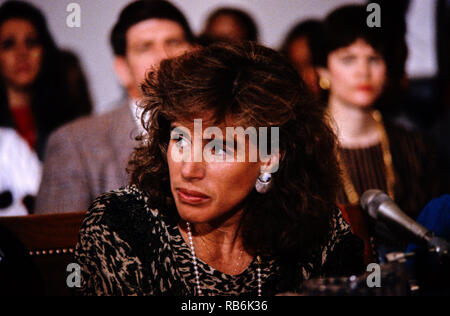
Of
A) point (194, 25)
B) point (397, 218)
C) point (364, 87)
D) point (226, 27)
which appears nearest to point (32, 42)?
point (194, 25)

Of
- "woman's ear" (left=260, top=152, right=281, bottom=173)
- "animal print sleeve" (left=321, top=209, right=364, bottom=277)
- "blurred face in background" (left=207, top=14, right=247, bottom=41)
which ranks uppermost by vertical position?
"blurred face in background" (left=207, top=14, right=247, bottom=41)

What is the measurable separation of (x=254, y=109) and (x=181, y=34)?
4.59 feet

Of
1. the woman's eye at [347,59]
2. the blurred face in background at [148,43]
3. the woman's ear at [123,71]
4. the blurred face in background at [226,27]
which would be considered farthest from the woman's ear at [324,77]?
the woman's ear at [123,71]

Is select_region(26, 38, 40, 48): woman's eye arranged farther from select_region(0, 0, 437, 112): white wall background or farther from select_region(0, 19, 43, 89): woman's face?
select_region(0, 0, 437, 112): white wall background

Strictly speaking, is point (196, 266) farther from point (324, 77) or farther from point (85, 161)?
point (324, 77)

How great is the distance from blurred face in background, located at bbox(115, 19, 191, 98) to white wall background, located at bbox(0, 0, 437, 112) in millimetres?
156

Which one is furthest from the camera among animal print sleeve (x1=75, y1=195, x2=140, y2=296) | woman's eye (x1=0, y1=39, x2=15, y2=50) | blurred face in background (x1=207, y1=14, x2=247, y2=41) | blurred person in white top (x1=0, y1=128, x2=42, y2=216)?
blurred face in background (x1=207, y1=14, x2=247, y2=41)

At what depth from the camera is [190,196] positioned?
4.72ft

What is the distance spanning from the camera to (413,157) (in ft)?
9.26

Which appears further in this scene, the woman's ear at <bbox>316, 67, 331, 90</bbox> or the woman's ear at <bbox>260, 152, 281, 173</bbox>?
the woman's ear at <bbox>316, 67, 331, 90</bbox>

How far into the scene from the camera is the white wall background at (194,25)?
2721mm

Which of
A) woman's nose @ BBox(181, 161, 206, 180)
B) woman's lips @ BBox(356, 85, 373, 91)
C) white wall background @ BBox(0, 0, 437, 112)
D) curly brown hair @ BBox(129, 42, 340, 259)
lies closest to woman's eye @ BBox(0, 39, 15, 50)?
white wall background @ BBox(0, 0, 437, 112)

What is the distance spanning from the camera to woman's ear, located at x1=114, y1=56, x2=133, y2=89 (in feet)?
9.01
